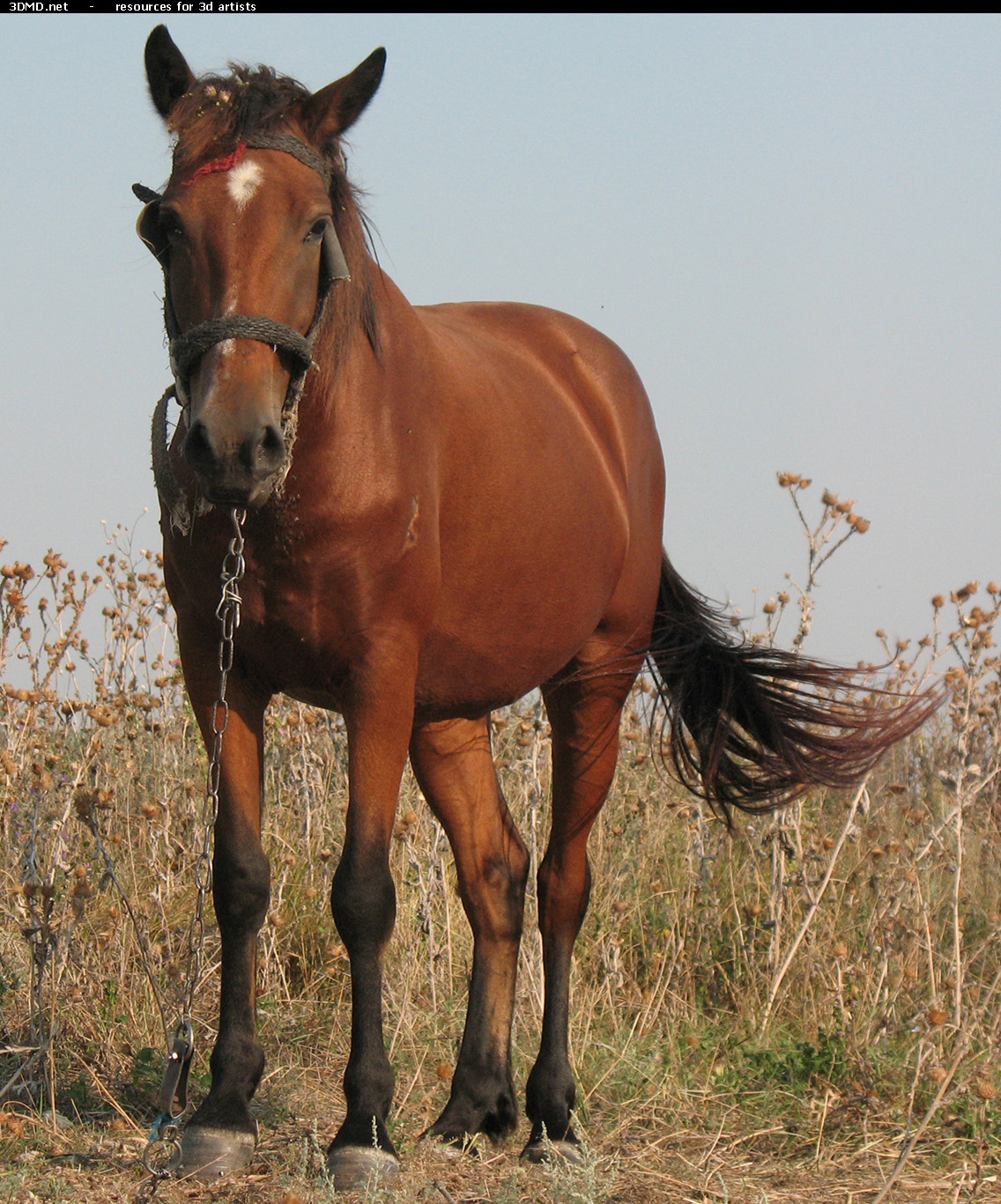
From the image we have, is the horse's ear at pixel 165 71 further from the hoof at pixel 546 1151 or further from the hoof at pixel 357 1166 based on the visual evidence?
the hoof at pixel 546 1151

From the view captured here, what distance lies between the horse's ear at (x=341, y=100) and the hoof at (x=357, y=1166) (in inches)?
93.4

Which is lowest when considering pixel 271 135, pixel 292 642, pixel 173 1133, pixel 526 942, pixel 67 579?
pixel 173 1133

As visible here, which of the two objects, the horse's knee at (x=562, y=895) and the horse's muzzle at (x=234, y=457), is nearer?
the horse's muzzle at (x=234, y=457)

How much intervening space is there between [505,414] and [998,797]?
4866 mm

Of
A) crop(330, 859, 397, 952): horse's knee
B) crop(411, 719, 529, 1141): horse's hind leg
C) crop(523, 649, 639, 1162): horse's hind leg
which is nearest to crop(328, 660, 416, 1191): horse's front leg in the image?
crop(330, 859, 397, 952): horse's knee

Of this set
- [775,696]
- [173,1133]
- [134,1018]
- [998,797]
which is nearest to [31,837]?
[134,1018]

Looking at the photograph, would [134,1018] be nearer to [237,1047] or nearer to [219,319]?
[237,1047]

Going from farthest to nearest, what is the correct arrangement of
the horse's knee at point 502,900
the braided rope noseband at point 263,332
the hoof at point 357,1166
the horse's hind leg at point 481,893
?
the horse's knee at point 502,900 < the horse's hind leg at point 481,893 < the hoof at point 357,1166 < the braided rope noseband at point 263,332

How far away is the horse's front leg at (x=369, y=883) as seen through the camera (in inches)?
→ 128

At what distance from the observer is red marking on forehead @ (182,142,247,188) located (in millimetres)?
3002

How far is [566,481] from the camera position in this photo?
4.43 metres

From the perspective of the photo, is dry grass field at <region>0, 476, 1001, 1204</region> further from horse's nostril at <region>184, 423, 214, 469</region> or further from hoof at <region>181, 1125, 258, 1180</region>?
horse's nostril at <region>184, 423, 214, 469</region>

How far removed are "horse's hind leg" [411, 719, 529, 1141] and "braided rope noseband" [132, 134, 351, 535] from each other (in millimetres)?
1480

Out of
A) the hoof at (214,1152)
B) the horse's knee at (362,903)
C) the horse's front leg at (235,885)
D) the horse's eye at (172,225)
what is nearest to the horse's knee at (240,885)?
the horse's front leg at (235,885)
